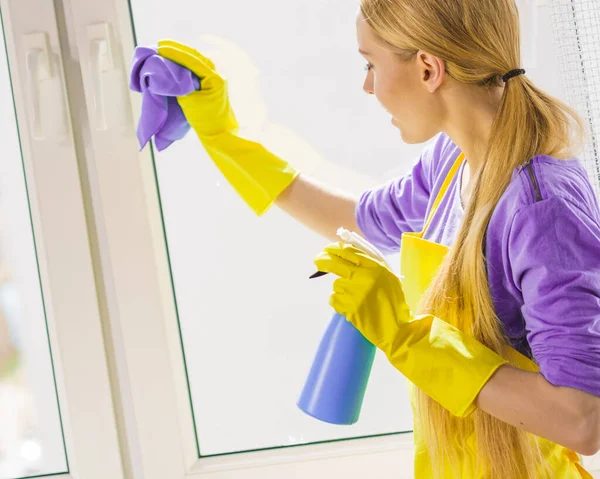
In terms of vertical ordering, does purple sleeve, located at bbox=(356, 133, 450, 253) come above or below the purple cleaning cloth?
below

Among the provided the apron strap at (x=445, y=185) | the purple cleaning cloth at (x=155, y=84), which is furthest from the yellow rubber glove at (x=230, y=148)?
the apron strap at (x=445, y=185)

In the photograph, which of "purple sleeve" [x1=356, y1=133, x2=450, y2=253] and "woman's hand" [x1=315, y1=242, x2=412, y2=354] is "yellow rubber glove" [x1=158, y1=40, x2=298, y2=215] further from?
"woman's hand" [x1=315, y1=242, x2=412, y2=354]

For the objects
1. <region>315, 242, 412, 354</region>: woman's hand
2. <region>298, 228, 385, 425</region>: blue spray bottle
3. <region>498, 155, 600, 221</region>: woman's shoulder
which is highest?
<region>498, 155, 600, 221</region>: woman's shoulder

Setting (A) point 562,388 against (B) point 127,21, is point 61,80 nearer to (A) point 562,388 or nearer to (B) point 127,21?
(B) point 127,21

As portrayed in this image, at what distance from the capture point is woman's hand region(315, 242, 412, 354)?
0.95 m

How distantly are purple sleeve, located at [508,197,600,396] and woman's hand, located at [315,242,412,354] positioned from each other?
0.51 ft

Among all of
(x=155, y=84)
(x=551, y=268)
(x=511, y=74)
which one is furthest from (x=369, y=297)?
(x=155, y=84)

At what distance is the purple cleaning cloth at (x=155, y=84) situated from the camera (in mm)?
1150

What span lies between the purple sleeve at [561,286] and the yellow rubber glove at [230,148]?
18.3 inches

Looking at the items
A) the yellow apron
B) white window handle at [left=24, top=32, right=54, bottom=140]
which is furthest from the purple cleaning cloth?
the yellow apron

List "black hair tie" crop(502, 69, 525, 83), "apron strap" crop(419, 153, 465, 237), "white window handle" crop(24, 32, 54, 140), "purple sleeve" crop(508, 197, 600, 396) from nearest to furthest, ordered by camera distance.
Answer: "purple sleeve" crop(508, 197, 600, 396), "black hair tie" crop(502, 69, 525, 83), "apron strap" crop(419, 153, 465, 237), "white window handle" crop(24, 32, 54, 140)

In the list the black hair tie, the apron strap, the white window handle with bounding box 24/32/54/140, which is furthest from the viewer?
the white window handle with bounding box 24/32/54/140

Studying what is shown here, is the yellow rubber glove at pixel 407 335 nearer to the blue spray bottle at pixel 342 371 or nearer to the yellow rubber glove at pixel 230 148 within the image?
the blue spray bottle at pixel 342 371

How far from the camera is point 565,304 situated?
862 millimetres
